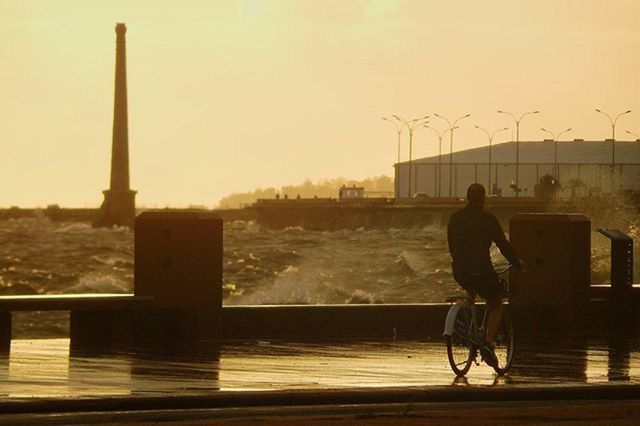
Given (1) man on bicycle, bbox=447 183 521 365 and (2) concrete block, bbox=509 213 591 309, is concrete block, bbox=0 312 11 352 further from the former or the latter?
(2) concrete block, bbox=509 213 591 309

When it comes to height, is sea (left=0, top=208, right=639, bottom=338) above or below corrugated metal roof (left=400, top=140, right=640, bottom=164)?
below

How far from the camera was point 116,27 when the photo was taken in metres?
155

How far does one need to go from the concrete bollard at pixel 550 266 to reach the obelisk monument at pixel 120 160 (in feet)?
398

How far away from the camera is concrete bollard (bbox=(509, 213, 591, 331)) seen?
68.0 ft

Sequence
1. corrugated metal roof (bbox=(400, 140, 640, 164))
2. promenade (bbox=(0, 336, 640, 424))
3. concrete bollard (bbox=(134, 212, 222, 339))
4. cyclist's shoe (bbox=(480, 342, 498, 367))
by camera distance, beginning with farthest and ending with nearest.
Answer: corrugated metal roof (bbox=(400, 140, 640, 164)), concrete bollard (bbox=(134, 212, 222, 339)), cyclist's shoe (bbox=(480, 342, 498, 367)), promenade (bbox=(0, 336, 640, 424))

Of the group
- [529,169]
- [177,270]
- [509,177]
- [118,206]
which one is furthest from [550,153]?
[177,270]

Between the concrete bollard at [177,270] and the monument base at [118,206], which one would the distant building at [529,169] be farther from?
the concrete bollard at [177,270]

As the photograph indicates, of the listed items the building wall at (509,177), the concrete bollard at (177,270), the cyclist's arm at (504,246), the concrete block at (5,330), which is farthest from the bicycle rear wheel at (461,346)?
the building wall at (509,177)

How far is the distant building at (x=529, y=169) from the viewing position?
17100cm

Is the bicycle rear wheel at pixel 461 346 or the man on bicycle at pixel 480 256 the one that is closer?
the bicycle rear wheel at pixel 461 346

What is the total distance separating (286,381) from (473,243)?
225cm

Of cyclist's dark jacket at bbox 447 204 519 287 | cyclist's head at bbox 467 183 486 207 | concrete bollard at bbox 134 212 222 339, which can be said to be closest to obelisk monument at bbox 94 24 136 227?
concrete bollard at bbox 134 212 222 339

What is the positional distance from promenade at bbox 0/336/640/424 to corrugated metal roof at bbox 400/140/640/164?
525 feet

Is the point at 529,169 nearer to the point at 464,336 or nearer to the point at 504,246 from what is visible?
the point at 504,246
